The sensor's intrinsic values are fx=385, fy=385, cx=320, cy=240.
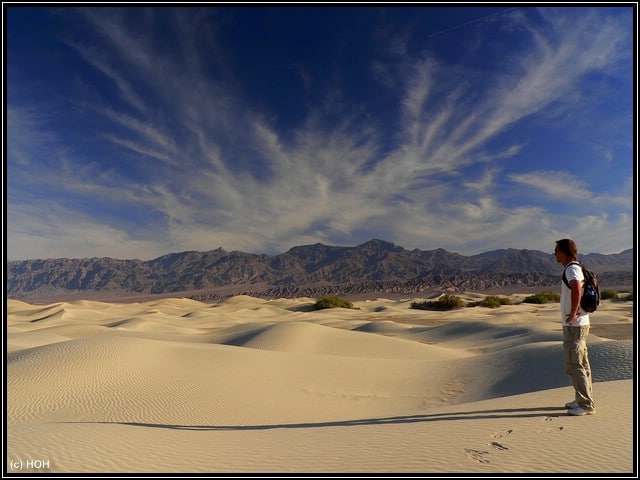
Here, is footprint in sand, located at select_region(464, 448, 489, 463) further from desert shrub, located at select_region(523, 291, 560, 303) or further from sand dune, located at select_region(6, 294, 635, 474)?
desert shrub, located at select_region(523, 291, 560, 303)

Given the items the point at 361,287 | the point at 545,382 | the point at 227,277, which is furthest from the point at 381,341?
the point at 227,277

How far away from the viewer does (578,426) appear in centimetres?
471

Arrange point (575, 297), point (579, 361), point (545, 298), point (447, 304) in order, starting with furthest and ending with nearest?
point (447, 304) → point (545, 298) → point (579, 361) → point (575, 297)

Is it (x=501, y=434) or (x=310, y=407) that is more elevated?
(x=501, y=434)

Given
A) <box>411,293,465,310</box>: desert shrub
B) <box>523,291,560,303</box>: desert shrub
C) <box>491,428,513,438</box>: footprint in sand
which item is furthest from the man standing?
<box>523,291,560,303</box>: desert shrub

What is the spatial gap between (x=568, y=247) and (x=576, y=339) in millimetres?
1230

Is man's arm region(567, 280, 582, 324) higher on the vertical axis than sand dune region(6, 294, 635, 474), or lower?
higher

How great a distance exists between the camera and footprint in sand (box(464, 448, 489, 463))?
397 centimetres

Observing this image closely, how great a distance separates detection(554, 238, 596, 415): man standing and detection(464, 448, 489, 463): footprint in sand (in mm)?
1815

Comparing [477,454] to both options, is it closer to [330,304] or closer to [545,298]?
[330,304]

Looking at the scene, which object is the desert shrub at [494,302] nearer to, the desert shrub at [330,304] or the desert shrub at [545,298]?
the desert shrub at [545,298]

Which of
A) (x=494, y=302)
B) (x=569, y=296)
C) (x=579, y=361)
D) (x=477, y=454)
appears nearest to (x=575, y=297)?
(x=569, y=296)

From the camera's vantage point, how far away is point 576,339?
16.7 ft

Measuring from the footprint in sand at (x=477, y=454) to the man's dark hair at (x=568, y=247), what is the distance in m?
2.91
